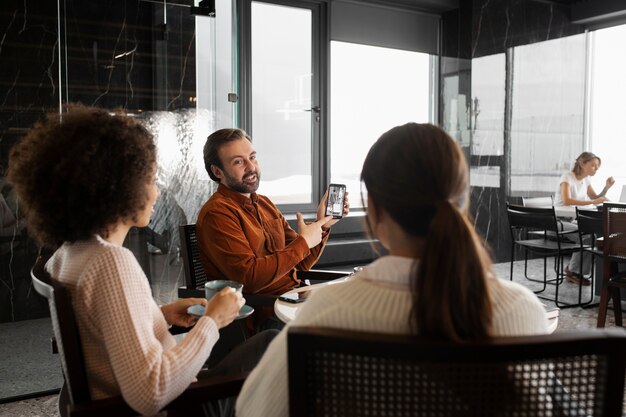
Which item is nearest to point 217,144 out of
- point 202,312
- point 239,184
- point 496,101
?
point 239,184

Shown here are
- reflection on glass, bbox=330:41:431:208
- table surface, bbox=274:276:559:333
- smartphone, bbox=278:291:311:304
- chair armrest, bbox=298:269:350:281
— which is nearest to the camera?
table surface, bbox=274:276:559:333

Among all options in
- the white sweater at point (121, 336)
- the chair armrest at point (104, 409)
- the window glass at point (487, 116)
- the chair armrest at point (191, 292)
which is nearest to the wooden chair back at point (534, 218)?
the window glass at point (487, 116)

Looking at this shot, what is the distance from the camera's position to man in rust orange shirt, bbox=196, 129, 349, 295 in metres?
2.29

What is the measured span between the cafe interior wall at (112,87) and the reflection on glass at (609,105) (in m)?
5.87

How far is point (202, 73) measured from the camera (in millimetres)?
3133

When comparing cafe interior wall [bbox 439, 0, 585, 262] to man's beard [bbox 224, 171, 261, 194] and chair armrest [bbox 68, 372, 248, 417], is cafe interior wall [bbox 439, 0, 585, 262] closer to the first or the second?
man's beard [bbox 224, 171, 261, 194]

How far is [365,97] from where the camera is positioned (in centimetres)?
662

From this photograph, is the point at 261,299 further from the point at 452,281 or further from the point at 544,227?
the point at 544,227

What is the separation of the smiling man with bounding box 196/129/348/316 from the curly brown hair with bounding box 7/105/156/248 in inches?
38.3

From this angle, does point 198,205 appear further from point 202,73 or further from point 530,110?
point 530,110

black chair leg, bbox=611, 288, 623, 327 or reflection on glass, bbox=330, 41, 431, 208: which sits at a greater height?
reflection on glass, bbox=330, 41, 431, 208

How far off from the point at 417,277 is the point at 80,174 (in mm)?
732

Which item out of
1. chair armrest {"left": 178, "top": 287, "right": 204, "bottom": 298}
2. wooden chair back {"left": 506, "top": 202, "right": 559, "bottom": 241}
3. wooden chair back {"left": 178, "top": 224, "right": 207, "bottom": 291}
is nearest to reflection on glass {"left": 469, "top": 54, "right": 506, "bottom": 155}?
wooden chair back {"left": 506, "top": 202, "right": 559, "bottom": 241}

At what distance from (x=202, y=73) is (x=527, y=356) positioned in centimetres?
265
